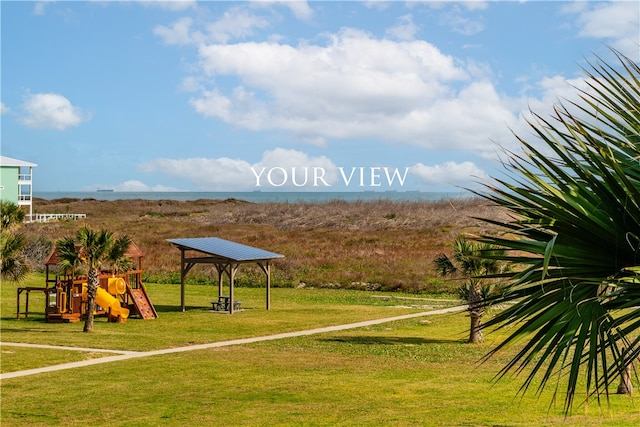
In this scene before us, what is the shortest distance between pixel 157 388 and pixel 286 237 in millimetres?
40639

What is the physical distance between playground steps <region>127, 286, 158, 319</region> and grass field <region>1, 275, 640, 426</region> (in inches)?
29.8

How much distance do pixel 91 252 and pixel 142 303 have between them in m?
5.32

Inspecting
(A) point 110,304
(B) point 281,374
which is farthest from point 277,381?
(A) point 110,304

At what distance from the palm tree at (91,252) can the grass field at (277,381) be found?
132 centimetres

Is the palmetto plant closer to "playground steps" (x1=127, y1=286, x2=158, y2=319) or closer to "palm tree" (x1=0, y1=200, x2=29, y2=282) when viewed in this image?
"palm tree" (x1=0, y1=200, x2=29, y2=282)

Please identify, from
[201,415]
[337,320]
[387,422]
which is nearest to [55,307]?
[337,320]

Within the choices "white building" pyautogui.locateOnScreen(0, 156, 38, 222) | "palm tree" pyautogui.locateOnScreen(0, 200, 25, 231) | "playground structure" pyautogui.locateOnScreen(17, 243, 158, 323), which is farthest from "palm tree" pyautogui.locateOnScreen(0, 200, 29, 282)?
"white building" pyautogui.locateOnScreen(0, 156, 38, 222)

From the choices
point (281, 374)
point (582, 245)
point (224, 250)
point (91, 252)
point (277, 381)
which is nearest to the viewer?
point (582, 245)

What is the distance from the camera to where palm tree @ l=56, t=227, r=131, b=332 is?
2619cm

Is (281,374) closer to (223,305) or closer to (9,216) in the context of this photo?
(9,216)

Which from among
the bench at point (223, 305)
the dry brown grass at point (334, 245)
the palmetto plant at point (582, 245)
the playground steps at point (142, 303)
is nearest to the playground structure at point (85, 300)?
the playground steps at point (142, 303)

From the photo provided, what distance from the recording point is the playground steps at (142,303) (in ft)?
99.8

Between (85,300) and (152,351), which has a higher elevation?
(85,300)

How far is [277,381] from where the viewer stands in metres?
17.9
